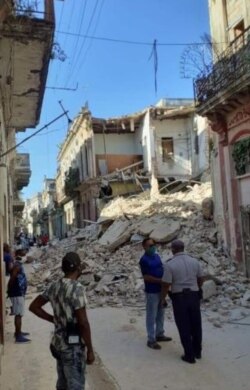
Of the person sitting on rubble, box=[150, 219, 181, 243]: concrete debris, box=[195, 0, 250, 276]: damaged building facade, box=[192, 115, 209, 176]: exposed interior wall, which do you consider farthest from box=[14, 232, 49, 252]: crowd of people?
the person sitting on rubble

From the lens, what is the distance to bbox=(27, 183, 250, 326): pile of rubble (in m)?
11.2

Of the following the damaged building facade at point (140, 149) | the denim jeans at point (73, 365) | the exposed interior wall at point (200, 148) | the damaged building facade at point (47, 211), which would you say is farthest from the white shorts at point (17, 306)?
the damaged building facade at point (47, 211)

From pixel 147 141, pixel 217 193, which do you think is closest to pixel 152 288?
pixel 217 193

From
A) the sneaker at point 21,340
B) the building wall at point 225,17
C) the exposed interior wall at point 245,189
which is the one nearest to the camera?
the sneaker at point 21,340

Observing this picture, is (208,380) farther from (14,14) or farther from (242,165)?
(242,165)

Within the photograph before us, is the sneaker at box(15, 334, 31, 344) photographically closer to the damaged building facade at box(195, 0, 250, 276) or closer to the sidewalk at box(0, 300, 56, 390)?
the sidewalk at box(0, 300, 56, 390)

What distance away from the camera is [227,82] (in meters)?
12.9

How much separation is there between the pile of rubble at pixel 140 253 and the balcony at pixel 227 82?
4.34 meters

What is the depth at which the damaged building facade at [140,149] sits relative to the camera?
31062 millimetres

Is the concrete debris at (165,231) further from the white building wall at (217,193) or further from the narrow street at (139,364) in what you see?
the narrow street at (139,364)

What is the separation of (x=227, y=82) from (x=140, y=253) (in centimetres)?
644

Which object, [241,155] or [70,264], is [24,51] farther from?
[241,155]

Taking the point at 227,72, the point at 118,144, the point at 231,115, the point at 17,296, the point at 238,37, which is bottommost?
the point at 17,296

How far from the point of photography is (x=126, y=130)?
33.4 m
